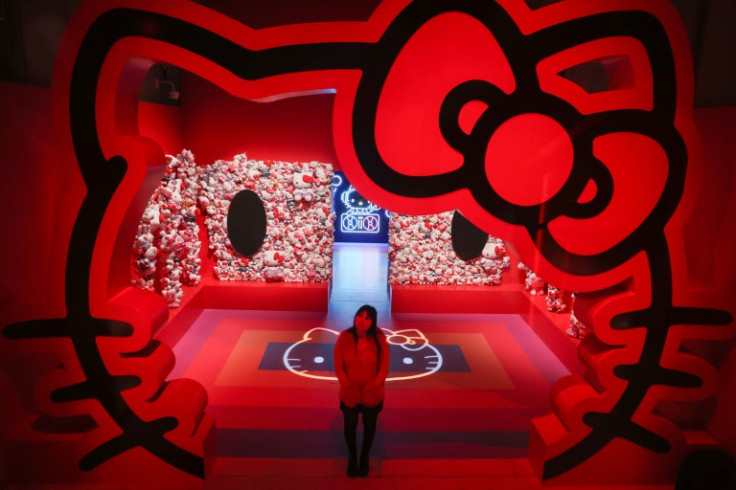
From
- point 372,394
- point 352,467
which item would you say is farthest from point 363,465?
point 372,394

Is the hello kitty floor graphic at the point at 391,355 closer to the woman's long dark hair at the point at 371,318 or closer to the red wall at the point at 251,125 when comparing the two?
the woman's long dark hair at the point at 371,318


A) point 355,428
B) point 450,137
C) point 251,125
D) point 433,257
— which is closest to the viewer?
point 450,137

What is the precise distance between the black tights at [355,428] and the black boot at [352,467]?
15 mm

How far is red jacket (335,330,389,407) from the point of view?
3.32 meters

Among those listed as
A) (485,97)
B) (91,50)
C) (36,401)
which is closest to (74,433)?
(36,401)

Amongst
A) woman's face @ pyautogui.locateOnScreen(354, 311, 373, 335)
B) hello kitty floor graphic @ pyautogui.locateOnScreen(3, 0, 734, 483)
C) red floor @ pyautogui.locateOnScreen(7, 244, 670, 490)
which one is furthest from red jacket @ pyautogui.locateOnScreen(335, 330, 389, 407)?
Answer: hello kitty floor graphic @ pyautogui.locateOnScreen(3, 0, 734, 483)

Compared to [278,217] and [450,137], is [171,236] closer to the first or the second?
[278,217]

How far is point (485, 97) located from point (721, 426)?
2.89 m

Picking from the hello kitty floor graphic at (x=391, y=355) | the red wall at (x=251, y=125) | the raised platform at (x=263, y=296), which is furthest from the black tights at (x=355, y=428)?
the red wall at (x=251, y=125)

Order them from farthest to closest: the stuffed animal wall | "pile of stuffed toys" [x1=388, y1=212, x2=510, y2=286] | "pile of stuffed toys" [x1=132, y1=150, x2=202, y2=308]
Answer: "pile of stuffed toys" [x1=388, y1=212, x2=510, y2=286] → the stuffed animal wall → "pile of stuffed toys" [x1=132, y1=150, x2=202, y2=308]

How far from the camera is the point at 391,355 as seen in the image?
5621mm

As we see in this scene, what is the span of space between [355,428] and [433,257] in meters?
4.12

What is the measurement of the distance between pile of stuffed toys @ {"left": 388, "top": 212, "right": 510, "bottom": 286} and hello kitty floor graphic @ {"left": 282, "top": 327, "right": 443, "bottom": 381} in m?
1.16

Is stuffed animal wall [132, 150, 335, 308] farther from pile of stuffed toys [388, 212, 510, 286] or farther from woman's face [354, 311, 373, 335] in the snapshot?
woman's face [354, 311, 373, 335]
